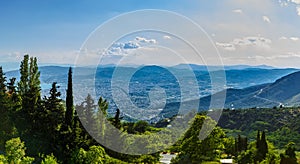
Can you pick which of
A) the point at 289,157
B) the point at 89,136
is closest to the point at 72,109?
the point at 89,136

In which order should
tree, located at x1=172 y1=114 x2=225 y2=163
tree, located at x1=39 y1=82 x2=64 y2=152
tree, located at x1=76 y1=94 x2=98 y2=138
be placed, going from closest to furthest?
tree, located at x1=39 y1=82 x2=64 y2=152, tree, located at x1=76 y1=94 x2=98 y2=138, tree, located at x1=172 y1=114 x2=225 y2=163

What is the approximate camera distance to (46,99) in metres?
24.8

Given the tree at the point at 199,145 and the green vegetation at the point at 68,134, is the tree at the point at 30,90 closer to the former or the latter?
the green vegetation at the point at 68,134

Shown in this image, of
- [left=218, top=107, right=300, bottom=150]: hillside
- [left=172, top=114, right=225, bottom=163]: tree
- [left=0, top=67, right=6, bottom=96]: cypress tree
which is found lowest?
[left=218, top=107, right=300, bottom=150]: hillside

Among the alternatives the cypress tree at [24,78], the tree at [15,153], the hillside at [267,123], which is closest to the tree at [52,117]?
the tree at [15,153]

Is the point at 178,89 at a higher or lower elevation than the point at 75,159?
higher

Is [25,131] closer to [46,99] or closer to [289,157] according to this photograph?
[46,99]

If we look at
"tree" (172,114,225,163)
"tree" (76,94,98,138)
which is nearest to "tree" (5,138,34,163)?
"tree" (76,94,98,138)

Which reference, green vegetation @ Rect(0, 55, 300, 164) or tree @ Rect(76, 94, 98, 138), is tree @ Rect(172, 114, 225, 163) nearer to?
green vegetation @ Rect(0, 55, 300, 164)

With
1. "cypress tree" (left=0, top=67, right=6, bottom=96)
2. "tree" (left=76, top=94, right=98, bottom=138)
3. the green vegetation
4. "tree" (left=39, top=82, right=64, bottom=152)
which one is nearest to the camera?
the green vegetation

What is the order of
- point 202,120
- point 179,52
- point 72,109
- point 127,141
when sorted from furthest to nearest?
1. point 202,120
2. point 127,141
3. point 72,109
4. point 179,52

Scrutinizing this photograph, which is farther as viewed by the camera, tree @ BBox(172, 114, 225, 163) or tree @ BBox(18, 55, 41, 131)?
tree @ BBox(172, 114, 225, 163)

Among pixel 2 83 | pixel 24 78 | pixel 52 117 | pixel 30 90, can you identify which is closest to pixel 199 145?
pixel 52 117

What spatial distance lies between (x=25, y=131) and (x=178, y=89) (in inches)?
425
